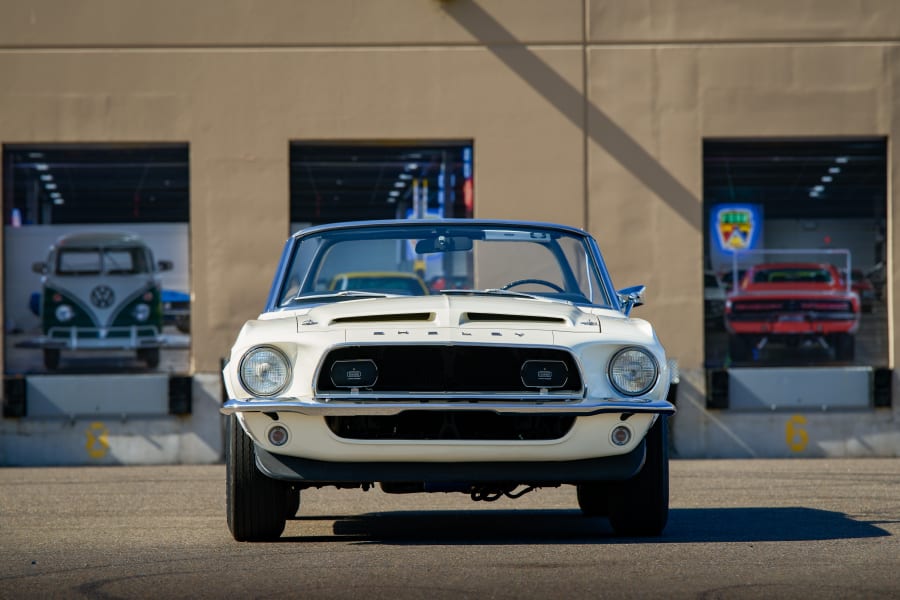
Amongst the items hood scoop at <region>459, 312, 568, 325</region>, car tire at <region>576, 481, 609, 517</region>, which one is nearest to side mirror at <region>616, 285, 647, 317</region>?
car tire at <region>576, 481, 609, 517</region>

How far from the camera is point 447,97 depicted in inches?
576

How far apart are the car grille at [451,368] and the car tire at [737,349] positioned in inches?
331

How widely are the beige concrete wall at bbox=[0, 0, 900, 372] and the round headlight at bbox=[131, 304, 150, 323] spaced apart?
0.57 meters

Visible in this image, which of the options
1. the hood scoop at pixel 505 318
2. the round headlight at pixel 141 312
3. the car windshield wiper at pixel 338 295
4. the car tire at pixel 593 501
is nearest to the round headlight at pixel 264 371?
the hood scoop at pixel 505 318

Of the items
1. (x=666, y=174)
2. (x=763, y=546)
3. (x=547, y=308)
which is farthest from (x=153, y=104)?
(x=763, y=546)

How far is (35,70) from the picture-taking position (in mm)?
14570

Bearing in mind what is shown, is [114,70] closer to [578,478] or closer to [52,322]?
[52,322]

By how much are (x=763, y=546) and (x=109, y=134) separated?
9442 millimetres

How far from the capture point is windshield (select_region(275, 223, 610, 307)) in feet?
26.3

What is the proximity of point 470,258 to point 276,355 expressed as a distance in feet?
6.81

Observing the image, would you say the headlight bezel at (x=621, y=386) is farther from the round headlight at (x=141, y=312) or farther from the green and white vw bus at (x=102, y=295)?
the round headlight at (x=141, y=312)

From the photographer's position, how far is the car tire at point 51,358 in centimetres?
1449

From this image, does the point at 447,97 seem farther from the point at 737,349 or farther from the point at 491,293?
the point at 491,293

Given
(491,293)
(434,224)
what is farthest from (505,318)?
(434,224)
